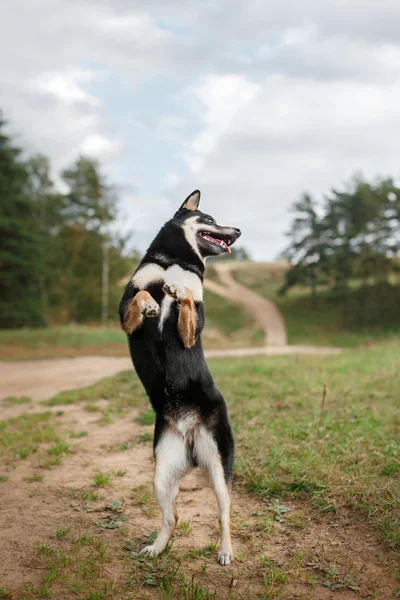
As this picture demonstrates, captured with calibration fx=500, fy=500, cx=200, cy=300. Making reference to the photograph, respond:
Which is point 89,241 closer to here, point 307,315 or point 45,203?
point 45,203

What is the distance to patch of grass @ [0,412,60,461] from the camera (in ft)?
21.7

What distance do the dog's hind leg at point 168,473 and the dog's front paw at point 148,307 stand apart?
37.0 inches

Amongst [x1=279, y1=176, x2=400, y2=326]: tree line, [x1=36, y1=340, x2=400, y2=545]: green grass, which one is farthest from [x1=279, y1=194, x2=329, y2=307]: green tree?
[x1=36, y1=340, x2=400, y2=545]: green grass

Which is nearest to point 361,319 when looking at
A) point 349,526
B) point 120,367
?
point 120,367

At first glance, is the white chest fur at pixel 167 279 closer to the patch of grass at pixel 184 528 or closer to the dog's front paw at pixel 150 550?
the dog's front paw at pixel 150 550

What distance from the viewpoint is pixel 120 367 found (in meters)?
15.2

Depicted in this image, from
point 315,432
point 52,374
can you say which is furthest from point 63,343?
point 315,432

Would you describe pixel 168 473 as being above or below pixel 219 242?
below

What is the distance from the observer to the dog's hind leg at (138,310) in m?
3.72

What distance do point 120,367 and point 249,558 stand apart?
38.0ft

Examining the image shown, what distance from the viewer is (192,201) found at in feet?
14.9

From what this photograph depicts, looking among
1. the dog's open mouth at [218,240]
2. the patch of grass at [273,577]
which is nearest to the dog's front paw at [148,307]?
the dog's open mouth at [218,240]

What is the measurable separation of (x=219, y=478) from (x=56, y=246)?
100 feet

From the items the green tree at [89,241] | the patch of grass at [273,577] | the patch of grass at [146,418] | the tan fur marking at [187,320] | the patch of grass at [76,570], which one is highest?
the green tree at [89,241]
